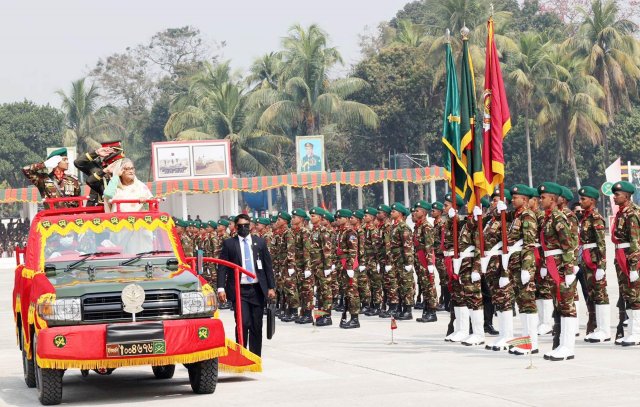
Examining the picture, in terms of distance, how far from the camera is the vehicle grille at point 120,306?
1227 centimetres

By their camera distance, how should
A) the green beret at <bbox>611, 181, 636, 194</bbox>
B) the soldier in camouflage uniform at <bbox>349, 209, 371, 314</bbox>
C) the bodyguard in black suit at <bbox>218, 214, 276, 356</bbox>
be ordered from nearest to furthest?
1. the bodyguard in black suit at <bbox>218, 214, 276, 356</bbox>
2. the green beret at <bbox>611, 181, 636, 194</bbox>
3. the soldier in camouflage uniform at <bbox>349, 209, 371, 314</bbox>

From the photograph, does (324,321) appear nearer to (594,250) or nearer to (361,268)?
(361,268)

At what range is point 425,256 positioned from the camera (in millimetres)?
22297

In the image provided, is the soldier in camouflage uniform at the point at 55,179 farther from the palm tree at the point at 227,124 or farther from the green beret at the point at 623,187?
the palm tree at the point at 227,124

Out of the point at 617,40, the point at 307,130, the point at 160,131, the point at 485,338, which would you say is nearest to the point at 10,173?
the point at 160,131

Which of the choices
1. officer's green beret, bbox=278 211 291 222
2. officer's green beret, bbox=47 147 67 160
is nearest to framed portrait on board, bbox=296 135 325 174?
officer's green beret, bbox=278 211 291 222

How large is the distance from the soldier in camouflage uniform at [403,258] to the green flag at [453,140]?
3.17 meters

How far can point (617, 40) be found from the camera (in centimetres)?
7112

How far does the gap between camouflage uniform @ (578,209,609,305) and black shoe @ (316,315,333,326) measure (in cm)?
614

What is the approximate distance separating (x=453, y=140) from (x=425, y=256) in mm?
4057

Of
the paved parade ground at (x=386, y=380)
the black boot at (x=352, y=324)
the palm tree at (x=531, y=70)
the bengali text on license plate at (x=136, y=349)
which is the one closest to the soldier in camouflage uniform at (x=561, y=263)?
the paved parade ground at (x=386, y=380)

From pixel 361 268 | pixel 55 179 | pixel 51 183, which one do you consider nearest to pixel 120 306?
pixel 51 183

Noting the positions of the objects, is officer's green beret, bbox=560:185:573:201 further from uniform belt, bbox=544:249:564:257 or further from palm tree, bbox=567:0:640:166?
palm tree, bbox=567:0:640:166

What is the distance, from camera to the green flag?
1842cm
